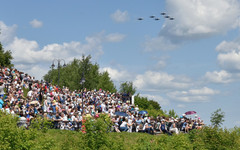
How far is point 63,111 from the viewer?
30578mm

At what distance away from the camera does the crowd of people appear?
26469 millimetres

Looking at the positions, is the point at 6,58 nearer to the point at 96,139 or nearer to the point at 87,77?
the point at 87,77

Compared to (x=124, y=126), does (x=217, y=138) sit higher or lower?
lower

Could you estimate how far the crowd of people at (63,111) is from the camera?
26.5 m

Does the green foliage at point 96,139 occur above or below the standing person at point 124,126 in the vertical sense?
below

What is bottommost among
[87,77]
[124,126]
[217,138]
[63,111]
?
[217,138]

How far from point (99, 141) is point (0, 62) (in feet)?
163

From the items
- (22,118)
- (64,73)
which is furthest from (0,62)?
(22,118)

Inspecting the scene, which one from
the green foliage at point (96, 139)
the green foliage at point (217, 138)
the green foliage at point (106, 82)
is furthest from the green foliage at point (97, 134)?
the green foliage at point (106, 82)

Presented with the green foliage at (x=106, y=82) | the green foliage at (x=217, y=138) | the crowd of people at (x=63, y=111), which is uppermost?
the green foliage at (x=106, y=82)

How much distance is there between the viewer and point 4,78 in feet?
127

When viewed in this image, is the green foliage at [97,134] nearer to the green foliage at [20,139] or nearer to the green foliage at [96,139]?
the green foliage at [96,139]

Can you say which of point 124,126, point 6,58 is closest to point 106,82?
point 6,58

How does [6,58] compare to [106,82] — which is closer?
[6,58]
